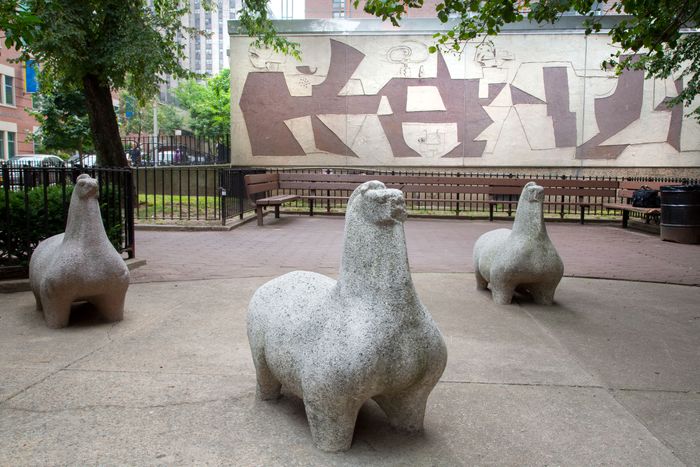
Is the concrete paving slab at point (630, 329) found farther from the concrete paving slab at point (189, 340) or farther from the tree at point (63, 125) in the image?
the tree at point (63, 125)

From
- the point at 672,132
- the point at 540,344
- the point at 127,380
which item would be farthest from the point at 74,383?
the point at 672,132

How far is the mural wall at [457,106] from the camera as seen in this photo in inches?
765

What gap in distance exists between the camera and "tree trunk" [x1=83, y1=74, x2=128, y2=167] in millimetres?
15938

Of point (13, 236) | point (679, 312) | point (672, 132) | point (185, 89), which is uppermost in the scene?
point (185, 89)

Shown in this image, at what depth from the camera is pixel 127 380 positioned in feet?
13.6

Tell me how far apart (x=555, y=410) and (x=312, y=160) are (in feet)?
55.4

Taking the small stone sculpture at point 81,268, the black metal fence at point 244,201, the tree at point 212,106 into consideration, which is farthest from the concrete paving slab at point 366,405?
the tree at point 212,106

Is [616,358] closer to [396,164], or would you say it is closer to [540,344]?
[540,344]

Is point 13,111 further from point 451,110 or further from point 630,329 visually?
point 630,329

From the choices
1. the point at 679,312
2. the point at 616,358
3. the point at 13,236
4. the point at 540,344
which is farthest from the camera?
the point at 13,236

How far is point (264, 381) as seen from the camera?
3.70m

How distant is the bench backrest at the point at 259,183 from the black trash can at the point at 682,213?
9.36 metres

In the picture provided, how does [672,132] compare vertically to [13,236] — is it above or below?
above

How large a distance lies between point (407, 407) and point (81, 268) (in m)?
3.54
